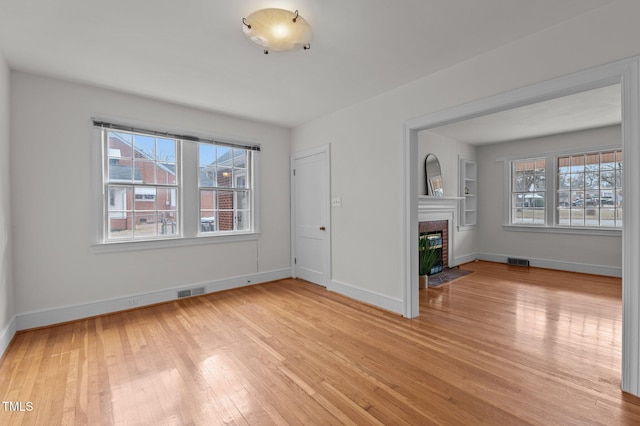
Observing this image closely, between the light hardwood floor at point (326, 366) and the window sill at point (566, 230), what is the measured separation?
204cm

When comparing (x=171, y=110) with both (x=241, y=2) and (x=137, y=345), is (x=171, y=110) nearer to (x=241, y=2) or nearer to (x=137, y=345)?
(x=241, y=2)

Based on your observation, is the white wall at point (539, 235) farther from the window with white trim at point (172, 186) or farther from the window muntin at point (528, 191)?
the window with white trim at point (172, 186)

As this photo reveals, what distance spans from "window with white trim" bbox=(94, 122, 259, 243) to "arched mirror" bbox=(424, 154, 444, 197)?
3100 mm

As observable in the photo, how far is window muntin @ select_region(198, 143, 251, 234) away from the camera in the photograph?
4266 millimetres

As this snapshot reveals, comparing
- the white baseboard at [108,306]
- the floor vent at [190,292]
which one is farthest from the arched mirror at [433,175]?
the floor vent at [190,292]

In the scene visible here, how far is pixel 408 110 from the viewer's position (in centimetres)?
328

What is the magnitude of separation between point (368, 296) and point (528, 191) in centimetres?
476

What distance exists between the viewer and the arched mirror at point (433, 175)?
5363 millimetres

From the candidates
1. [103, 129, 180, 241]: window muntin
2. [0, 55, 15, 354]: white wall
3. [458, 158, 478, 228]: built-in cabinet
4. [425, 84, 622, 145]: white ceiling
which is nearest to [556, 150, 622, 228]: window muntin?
[425, 84, 622, 145]: white ceiling

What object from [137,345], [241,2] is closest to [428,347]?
[137,345]

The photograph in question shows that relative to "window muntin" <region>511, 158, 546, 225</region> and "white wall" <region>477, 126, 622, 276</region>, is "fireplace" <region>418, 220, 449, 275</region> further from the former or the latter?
"window muntin" <region>511, 158, 546, 225</region>

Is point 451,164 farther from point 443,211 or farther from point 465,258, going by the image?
point 465,258

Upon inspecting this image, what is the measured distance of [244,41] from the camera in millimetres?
2430

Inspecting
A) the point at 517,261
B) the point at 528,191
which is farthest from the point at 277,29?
the point at 517,261
